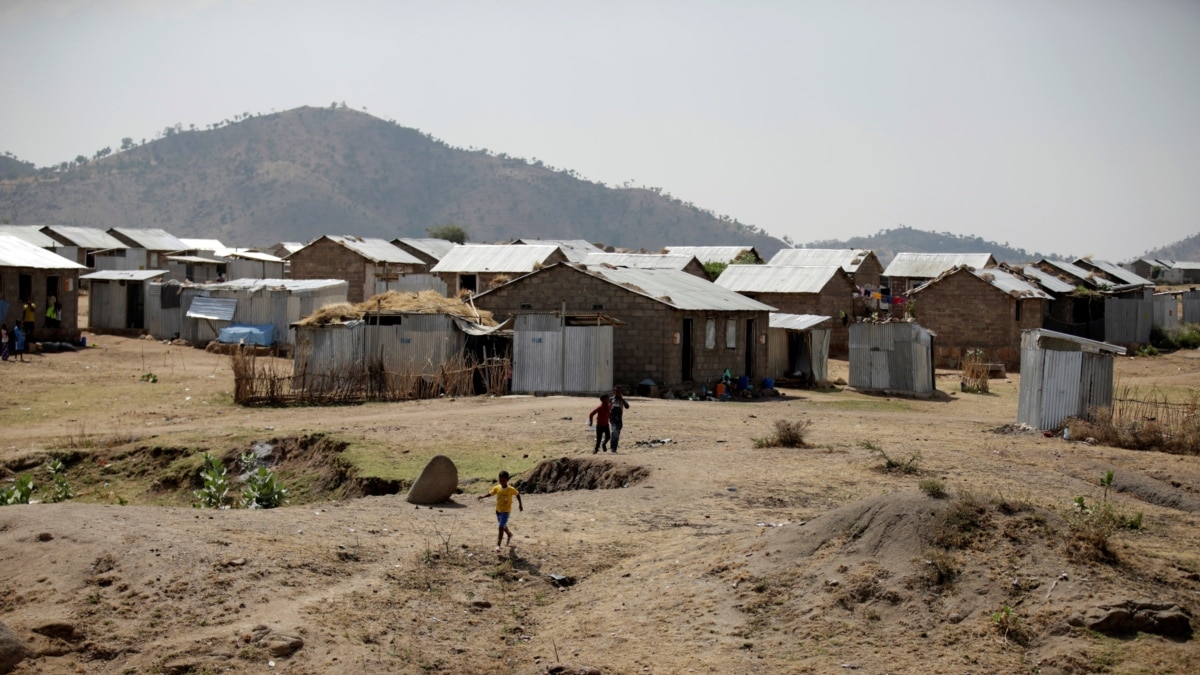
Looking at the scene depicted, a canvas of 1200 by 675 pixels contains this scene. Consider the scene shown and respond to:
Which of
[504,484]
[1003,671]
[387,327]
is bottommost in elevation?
[1003,671]

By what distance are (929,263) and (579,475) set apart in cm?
4765

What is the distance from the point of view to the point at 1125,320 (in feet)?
163

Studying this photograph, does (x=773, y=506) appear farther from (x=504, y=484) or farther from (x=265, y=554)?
(x=265, y=554)

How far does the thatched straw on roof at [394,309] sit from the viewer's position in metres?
28.8

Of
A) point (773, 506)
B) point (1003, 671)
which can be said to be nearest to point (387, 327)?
point (773, 506)

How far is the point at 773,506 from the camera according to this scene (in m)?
14.6

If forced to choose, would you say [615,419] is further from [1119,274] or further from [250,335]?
[1119,274]

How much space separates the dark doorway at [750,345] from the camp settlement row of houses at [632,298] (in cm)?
4

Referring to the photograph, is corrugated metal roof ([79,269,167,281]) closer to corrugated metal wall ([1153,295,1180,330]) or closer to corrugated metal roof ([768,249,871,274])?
corrugated metal roof ([768,249,871,274])

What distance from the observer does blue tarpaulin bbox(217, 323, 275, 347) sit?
38.5 m

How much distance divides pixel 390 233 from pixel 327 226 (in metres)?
10.6

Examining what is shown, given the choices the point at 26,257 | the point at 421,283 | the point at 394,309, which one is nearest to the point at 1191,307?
the point at 421,283

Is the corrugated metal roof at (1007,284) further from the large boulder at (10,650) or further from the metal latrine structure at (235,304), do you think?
the large boulder at (10,650)

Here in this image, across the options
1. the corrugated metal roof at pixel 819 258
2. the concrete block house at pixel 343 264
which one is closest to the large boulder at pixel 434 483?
the concrete block house at pixel 343 264
